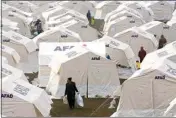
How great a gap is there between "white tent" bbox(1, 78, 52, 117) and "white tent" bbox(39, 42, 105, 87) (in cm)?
548

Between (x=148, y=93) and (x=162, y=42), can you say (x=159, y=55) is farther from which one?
(x=162, y=42)

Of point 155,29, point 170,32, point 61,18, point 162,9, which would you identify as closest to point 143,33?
point 155,29

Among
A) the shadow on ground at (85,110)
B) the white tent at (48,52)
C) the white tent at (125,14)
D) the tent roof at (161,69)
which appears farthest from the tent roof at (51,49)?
the white tent at (125,14)

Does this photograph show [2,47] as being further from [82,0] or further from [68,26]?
[82,0]

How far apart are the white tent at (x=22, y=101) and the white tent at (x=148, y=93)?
2.79 metres

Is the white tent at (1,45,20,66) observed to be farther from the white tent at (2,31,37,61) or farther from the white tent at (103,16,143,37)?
the white tent at (103,16,143,37)

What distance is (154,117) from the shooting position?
52.5ft

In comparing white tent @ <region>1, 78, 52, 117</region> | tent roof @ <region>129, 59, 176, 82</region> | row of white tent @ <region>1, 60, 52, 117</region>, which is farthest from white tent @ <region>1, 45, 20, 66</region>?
tent roof @ <region>129, 59, 176, 82</region>

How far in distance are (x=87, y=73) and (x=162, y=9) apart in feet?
75.4

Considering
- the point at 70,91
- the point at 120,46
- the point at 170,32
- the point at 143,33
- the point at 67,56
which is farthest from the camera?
the point at 170,32

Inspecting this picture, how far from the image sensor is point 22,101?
14.5 metres

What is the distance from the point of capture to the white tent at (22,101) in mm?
14516

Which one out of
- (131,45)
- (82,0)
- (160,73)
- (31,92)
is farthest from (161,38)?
(82,0)

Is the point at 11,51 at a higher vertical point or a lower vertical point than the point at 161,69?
lower
